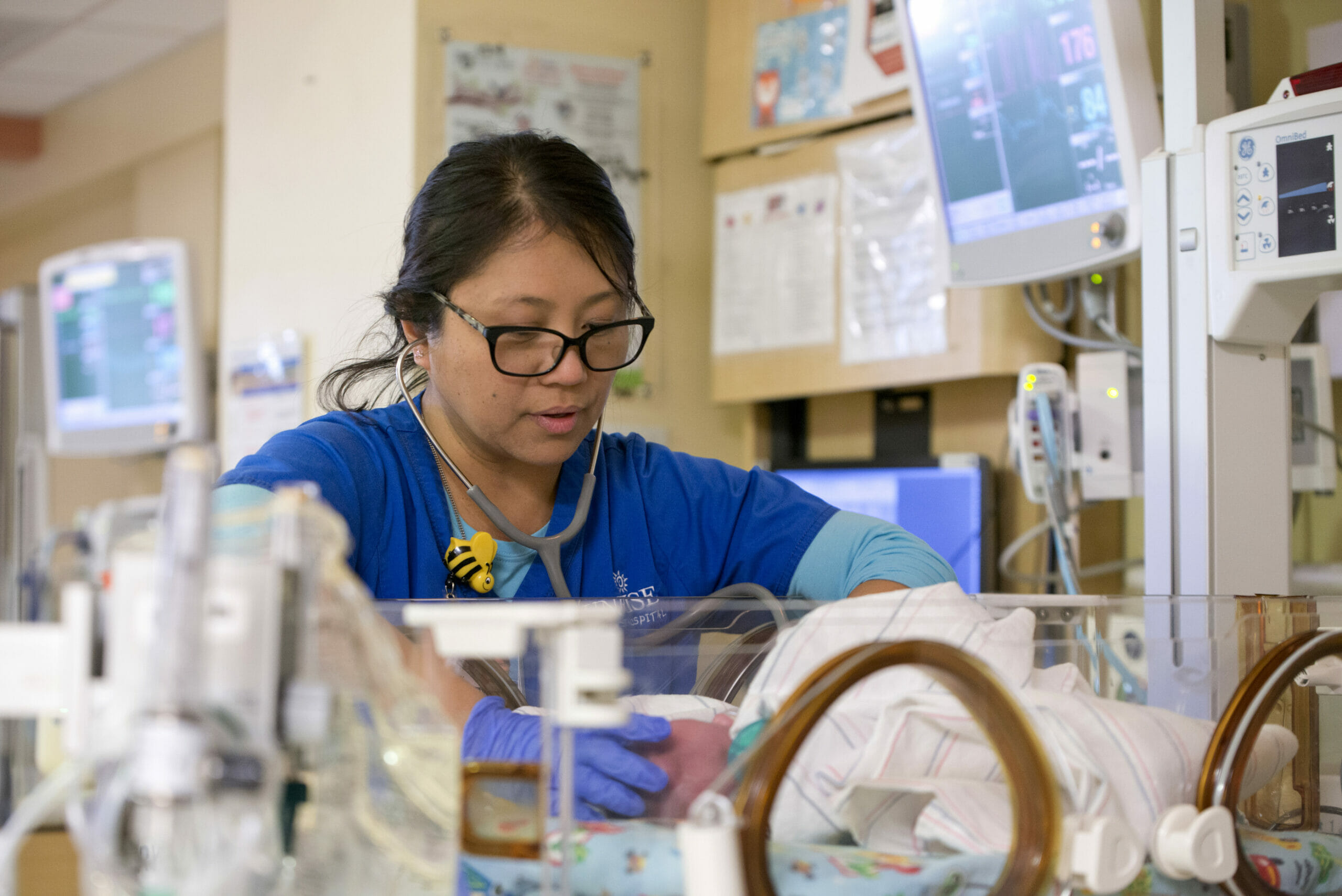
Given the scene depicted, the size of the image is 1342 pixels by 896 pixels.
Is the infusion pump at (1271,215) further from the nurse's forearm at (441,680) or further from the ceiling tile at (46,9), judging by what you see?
the ceiling tile at (46,9)

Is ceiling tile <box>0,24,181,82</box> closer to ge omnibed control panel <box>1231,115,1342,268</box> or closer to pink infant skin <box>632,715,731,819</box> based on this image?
ge omnibed control panel <box>1231,115,1342,268</box>

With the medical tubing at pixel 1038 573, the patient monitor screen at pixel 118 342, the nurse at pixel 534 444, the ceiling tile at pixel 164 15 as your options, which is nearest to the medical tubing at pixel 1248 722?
A: the nurse at pixel 534 444

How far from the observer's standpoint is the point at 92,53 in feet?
14.6

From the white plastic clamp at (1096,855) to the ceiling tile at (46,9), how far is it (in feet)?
13.7

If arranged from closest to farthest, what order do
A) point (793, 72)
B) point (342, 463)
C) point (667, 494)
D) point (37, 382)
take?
1. point (342, 463)
2. point (667, 494)
3. point (793, 72)
4. point (37, 382)

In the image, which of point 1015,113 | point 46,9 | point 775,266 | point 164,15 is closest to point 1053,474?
point 1015,113

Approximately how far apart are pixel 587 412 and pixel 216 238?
3.40 m

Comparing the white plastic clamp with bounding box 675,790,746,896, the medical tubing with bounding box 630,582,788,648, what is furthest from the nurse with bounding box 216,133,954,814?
the white plastic clamp with bounding box 675,790,746,896

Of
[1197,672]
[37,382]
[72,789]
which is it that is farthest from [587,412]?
[37,382]

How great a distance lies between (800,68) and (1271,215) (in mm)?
1494

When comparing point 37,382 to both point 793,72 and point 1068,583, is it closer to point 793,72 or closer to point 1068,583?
point 793,72

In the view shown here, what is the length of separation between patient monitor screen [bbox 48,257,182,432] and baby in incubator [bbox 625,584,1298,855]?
3.07 metres

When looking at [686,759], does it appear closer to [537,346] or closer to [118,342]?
[537,346]

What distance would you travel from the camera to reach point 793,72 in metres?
2.56
